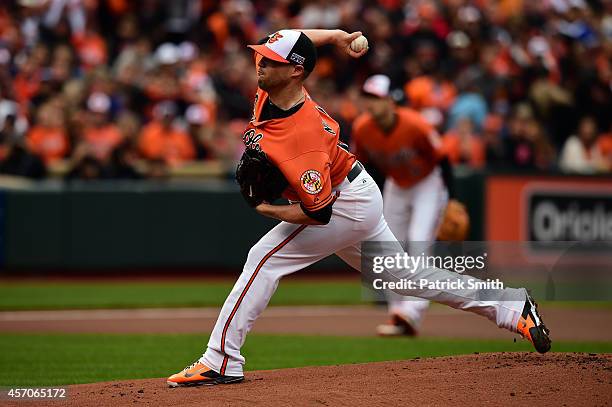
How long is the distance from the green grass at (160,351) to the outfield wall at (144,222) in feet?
15.7

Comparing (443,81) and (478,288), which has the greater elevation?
(443,81)

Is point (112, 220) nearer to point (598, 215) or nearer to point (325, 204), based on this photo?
point (598, 215)

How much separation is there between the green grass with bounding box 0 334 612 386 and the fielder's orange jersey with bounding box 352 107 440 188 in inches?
68.5

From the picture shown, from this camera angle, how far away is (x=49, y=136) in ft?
50.8

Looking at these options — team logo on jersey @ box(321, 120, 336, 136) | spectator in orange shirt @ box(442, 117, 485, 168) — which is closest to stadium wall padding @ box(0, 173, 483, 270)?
spectator in orange shirt @ box(442, 117, 485, 168)

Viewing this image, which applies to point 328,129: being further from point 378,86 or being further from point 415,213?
point 415,213

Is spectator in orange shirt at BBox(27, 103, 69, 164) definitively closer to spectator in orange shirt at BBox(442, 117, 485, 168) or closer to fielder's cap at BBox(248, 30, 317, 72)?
spectator in orange shirt at BBox(442, 117, 485, 168)

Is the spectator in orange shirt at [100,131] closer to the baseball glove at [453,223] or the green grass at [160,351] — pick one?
the green grass at [160,351]

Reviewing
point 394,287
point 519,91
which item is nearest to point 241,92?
point 519,91

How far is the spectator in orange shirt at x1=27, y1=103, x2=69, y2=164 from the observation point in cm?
1529

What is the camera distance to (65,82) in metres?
16.3

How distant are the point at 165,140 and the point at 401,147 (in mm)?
6407

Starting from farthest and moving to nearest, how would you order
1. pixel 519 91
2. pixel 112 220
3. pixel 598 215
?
pixel 519 91 → pixel 598 215 → pixel 112 220

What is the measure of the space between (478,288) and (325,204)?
128cm
